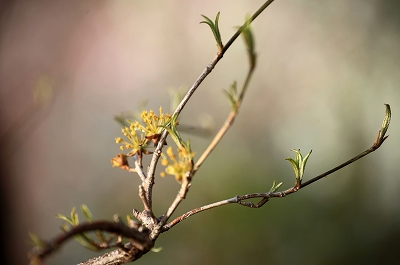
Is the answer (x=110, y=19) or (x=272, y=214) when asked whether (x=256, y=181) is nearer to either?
(x=272, y=214)

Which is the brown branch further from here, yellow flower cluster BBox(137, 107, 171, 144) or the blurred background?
the blurred background

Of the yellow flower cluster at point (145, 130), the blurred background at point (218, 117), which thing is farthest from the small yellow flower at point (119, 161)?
the blurred background at point (218, 117)

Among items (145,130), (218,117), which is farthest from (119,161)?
(218,117)

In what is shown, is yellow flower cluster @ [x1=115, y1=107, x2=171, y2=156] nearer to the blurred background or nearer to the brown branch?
the brown branch

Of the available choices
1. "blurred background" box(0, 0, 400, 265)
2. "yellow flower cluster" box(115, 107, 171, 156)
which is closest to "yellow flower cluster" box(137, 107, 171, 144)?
"yellow flower cluster" box(115, 107, 171, 156)

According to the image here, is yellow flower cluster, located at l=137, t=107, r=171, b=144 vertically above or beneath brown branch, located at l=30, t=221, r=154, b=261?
above

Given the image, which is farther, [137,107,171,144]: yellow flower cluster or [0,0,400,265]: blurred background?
[0,0,400,265]: blurred background

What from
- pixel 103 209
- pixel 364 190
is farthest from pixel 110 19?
pixel 364 190

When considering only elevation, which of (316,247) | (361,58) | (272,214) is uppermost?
(361,58)
